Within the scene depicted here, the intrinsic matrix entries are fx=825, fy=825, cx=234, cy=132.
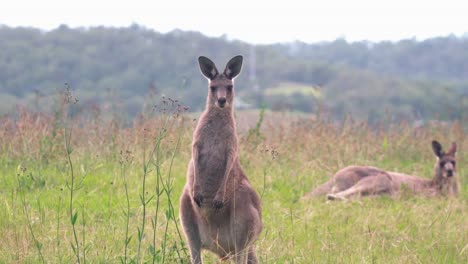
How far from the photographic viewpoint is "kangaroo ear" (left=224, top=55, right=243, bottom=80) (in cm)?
668

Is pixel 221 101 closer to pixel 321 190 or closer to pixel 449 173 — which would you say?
pixel 321 190

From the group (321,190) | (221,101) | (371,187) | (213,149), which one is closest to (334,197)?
(321,190)

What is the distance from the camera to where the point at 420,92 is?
50094 millimetres

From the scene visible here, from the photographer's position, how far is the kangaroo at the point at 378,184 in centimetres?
993

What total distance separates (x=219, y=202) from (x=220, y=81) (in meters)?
1.36

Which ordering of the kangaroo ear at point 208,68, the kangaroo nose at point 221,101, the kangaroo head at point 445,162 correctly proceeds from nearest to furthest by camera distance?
the kangaroo nose at point 221,101 → the kangaroo ear at point 208,68 → the kangaroo head at point 445,162

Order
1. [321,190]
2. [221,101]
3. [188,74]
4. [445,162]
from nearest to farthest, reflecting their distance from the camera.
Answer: [221,101] < [321,190] < [445,162] < [188,74]

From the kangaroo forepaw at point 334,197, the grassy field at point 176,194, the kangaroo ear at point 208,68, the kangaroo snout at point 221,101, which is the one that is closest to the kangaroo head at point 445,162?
the grassy field at point 176,194

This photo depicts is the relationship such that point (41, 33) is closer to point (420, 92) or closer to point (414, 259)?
point (420, 92)

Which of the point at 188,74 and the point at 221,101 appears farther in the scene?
the point at 188,74

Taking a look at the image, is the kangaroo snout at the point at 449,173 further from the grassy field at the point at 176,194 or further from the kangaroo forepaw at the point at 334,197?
the kangaroo forepaw at the point at 334,197

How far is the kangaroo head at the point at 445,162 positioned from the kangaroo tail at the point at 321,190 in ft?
6.07

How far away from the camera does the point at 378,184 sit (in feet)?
33.4

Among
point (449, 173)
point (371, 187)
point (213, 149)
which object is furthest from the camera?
point (449, 173)
